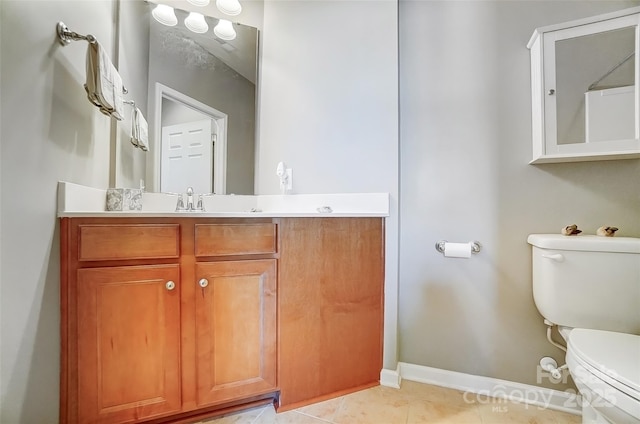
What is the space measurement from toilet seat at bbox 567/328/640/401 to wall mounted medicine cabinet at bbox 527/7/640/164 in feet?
2.34

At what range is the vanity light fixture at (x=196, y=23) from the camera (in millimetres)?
1593

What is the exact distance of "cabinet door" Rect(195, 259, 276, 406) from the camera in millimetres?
1073

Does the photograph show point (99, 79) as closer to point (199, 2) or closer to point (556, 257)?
point (199, 2)

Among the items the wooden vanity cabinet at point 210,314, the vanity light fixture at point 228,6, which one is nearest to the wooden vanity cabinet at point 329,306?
the wooden vanity cabinet at point 210,314

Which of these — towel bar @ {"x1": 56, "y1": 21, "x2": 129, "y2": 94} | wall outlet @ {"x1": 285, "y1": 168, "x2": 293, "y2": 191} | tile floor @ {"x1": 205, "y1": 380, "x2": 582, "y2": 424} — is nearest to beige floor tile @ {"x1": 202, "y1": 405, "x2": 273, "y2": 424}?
tile floor @ {"x1": 205, "y1": 380, "x2": 582, "y2": 424}

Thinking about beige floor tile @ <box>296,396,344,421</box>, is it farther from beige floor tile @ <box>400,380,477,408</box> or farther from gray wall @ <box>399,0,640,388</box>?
gray wall @ <box>399,0,640,388</box>

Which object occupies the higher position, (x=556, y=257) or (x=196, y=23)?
(x=196, y=23)

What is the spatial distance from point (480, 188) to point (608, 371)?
2.75ft

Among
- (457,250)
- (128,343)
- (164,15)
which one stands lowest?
(128,343)

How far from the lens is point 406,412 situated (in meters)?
1.19

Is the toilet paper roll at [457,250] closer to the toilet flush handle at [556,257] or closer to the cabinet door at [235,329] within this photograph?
the toilet flush handle at [556,257]

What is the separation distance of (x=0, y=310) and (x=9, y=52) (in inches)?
31.0

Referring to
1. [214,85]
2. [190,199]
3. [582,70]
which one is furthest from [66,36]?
[582,70]

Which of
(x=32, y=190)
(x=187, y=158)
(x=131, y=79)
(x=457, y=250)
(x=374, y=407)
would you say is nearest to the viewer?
(x=32, y=190)
